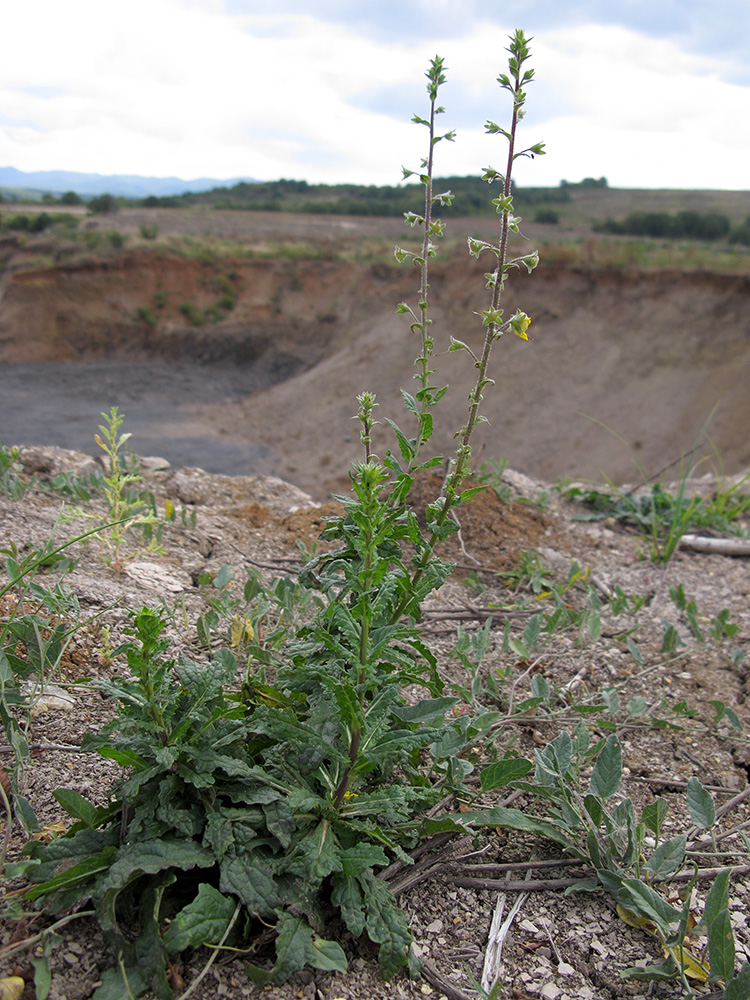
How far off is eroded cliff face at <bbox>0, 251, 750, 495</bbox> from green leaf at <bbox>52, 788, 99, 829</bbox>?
35.9ft

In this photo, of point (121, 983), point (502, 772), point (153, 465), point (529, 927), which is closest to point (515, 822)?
point (502, 772)

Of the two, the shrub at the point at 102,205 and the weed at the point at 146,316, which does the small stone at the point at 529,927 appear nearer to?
the weed at the point at 146,316

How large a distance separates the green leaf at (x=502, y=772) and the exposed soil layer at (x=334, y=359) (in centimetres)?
1070

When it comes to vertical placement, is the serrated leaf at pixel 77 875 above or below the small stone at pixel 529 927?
above

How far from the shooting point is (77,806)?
144cm

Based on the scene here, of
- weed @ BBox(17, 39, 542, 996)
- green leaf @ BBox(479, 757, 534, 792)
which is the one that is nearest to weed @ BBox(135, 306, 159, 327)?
weed @ BBox(17, 39, 542, 996)

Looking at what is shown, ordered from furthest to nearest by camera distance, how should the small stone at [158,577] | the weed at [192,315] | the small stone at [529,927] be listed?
the weed at [192,315]
the small stone at [158,577]
the small stone at [529,927]

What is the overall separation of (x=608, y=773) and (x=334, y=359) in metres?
18.5

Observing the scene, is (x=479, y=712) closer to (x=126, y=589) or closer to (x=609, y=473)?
(x=126, y=589)

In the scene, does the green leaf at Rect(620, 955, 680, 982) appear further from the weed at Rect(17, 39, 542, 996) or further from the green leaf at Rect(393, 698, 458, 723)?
the green leaf at Rect(393, 698, 458, 723)

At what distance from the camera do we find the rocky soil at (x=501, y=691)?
1425 millimetres

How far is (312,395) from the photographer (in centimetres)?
1791

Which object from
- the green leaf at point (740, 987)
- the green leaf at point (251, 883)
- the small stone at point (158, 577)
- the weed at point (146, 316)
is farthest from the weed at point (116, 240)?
the green leaf at point (740, 987)

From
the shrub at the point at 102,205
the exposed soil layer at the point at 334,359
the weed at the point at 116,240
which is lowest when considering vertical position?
the exposed soil layer at the point at 334,359
